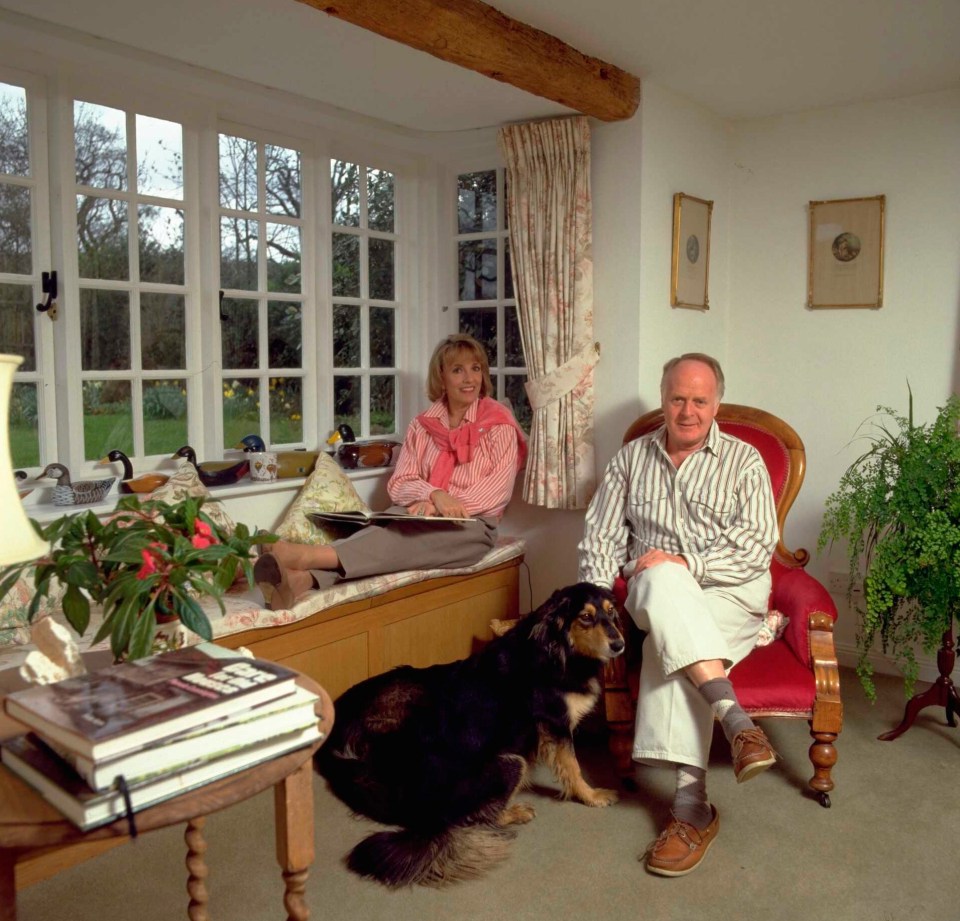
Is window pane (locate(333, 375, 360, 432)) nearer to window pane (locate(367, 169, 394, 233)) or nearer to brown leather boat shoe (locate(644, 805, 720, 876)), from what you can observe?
window pane (locate(367, 169, 394, 233))

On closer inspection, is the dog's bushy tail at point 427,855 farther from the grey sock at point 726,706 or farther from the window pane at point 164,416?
the window pane at point 164,416

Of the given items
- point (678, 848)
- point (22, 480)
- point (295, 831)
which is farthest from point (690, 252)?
point (295, 831)

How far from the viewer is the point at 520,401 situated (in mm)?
4301

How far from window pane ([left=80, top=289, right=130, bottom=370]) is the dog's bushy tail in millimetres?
1772

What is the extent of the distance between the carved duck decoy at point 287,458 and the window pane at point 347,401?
1.24 feet

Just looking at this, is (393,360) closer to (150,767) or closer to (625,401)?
(625,401)

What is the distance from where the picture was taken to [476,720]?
272 centimetres

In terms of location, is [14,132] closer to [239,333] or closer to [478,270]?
[239,333]

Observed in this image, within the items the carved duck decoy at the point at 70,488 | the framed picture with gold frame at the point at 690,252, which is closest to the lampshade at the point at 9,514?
the carved duck decoy at the point at 70,488

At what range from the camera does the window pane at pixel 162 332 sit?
3422 mm

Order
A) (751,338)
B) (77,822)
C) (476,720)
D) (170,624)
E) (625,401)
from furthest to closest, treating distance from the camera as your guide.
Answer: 1. (751,338)
2. (625,401)
3. (476,720)
4. (170,624)
5. (77,822)

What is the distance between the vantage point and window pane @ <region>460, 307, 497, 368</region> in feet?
14.3

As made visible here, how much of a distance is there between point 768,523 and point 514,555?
1186 mm

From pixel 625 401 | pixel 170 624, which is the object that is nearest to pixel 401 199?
pixel 625 401
